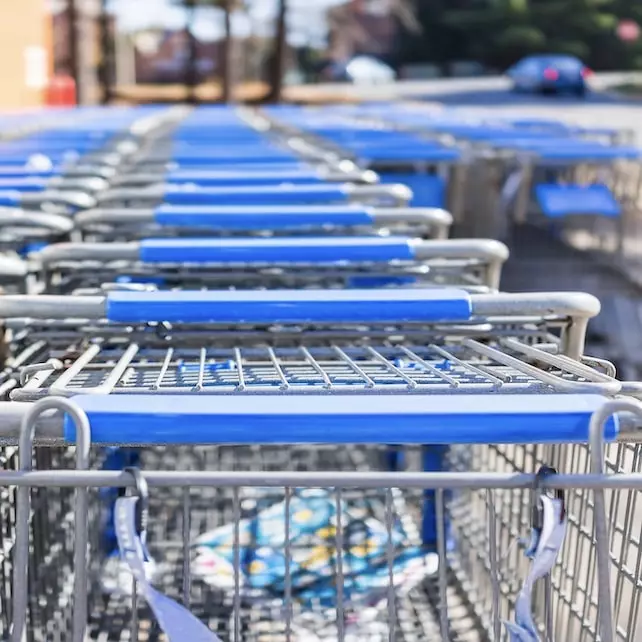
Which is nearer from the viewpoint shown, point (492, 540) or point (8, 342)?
point (492, 540)

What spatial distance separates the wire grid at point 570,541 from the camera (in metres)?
1.46

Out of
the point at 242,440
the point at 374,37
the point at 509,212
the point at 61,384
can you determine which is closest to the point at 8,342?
the point at 61,384

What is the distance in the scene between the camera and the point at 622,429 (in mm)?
1257

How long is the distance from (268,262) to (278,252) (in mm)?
61

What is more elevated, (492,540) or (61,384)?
(61,384)

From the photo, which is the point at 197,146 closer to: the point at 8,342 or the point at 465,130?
the point at 465,130

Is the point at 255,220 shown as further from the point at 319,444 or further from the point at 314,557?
the point at 319,444

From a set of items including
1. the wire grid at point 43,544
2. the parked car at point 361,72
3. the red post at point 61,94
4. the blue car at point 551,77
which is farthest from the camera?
the parked car at point 361,72

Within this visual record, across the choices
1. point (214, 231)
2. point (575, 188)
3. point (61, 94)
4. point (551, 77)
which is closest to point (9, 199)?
point (214, 231)

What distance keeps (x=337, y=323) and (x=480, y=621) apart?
0.97 metres

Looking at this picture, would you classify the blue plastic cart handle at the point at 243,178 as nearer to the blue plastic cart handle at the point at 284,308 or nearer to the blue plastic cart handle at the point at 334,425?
the blue plastic cart handle at the point at 284,308

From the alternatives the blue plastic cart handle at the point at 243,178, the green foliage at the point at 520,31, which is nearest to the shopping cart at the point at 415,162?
the blue plastic cart handle at the point at 243,178

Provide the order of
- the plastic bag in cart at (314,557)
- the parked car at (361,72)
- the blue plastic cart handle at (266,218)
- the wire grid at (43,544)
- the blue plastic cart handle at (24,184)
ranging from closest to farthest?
the wire grid at (43,544) < the plastic bag in cart at (314,557) < the blue plastic cart handle at (266,218) < the blue plastic cart handle at (24,184) < the parked car at (361,72)

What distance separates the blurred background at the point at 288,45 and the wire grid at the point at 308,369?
11.5 metres
